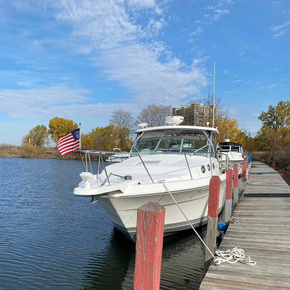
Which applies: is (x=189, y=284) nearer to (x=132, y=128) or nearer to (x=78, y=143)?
(x=78, y=143)

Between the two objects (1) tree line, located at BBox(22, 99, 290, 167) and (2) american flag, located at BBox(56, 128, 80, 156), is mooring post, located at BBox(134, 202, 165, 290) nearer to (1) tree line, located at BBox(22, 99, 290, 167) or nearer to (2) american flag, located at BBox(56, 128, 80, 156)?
(2) american flag, located at BBox(56, 128, 80, 156)

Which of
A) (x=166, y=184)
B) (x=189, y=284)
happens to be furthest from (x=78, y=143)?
(x=189, y=284)

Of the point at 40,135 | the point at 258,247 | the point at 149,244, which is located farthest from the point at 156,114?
the point at 40,135

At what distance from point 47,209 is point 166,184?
661 cm

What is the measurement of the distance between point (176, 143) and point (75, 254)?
432 cm

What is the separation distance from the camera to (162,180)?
20.2ft

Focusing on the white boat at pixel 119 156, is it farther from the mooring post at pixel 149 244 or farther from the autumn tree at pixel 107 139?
the autumn tree at pixel 107 139

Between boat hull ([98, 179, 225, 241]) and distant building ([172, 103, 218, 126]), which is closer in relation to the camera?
boat hull ([98, 179, 225, 241])

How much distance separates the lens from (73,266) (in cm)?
592

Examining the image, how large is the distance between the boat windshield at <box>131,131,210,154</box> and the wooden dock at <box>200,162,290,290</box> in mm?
2297

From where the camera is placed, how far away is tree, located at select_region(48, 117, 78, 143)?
66312 millimetres

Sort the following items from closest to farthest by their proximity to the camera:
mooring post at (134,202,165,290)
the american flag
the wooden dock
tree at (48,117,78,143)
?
mooring post at (134,202,165,290) < the wooden dock < the american flag < tree at (48,117,78,143)

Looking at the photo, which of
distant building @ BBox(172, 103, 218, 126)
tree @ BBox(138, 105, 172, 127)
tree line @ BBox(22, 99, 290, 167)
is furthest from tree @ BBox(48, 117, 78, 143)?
distant building @ BBox(172, 103, 218, 126)

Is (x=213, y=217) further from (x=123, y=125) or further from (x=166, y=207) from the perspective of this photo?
(x=123, y=125)
